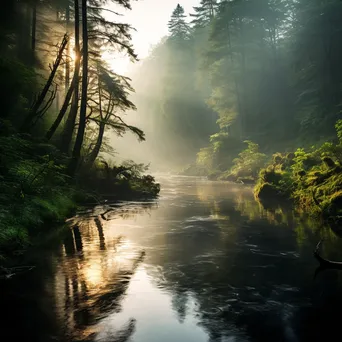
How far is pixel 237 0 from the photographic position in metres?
42.1

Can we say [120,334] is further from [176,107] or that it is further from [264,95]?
[176,107]

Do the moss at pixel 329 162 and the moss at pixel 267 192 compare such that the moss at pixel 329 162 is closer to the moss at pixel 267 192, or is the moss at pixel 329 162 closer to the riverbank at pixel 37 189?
the moss at pixel 267 192

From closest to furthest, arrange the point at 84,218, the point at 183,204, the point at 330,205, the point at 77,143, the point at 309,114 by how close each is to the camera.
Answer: the point at 330,205 < the point at 84,218 < the point at 77,143 < the point at 183,204 < the point at 309,114

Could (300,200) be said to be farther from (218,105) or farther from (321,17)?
(218,105)

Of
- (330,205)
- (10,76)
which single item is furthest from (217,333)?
(10,76)

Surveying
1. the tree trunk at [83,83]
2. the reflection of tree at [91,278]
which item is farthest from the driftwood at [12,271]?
the tree trunk at [83,83]

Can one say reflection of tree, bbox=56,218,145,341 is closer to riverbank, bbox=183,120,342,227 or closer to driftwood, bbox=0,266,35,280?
driftwood, bbox=0,266,35,280

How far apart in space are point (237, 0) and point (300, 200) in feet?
107

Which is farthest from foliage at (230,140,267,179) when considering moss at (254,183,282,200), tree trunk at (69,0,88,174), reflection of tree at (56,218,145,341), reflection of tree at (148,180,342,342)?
reflection of tree at (56,218,145,341)

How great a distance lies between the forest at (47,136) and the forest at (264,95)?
32.3 ft

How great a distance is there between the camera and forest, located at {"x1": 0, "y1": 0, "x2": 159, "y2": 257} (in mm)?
10414

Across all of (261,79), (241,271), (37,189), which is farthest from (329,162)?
(261,79)

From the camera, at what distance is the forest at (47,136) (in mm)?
10414

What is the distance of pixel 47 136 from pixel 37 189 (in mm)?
6827
